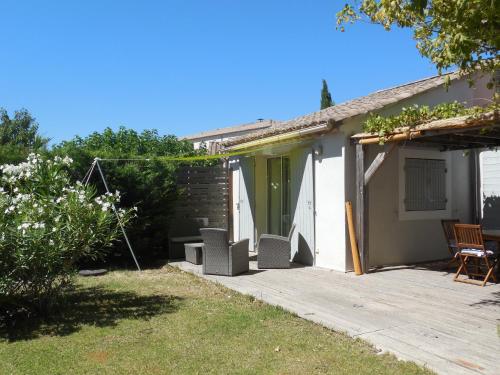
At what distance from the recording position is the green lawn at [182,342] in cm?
435

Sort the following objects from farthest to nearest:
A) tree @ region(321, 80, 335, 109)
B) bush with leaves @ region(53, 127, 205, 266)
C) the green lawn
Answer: tree @ region(321, 80, 335, 109) → bush with leaves @ region(53, 127, 205, 266) → the green lawn

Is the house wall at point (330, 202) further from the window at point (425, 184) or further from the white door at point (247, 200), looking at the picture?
the white door at point (247, 200)

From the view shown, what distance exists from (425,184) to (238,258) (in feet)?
15.8

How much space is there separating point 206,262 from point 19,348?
4453mm

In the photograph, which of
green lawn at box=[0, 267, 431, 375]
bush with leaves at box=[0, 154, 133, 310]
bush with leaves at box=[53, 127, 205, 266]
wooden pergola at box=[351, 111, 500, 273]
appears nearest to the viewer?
green lawn at box=[0, 267, 431, 375]

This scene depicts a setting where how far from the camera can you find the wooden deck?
4.62 m

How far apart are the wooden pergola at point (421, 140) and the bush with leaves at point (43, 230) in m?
4.82

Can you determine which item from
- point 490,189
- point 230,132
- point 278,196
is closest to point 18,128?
point 230,132

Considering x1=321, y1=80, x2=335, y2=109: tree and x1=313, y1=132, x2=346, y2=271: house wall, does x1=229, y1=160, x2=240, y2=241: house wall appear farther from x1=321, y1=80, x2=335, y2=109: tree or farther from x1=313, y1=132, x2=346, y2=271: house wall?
x1=321, y1=80, x2=335, y2=109: tree

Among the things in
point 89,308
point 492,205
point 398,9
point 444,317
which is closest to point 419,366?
point 444,317

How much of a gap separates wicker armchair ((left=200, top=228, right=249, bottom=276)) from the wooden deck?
24cm

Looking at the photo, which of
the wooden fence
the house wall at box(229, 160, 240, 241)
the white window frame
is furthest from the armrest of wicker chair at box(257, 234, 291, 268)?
the house wall at box(229, 160, 240, 241)

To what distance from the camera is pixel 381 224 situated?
974 cm

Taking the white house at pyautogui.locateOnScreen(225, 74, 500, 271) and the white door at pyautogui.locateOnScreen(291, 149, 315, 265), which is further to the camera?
the white door at pyautogui.locateOnScreen(291, 149, 315, 265)
